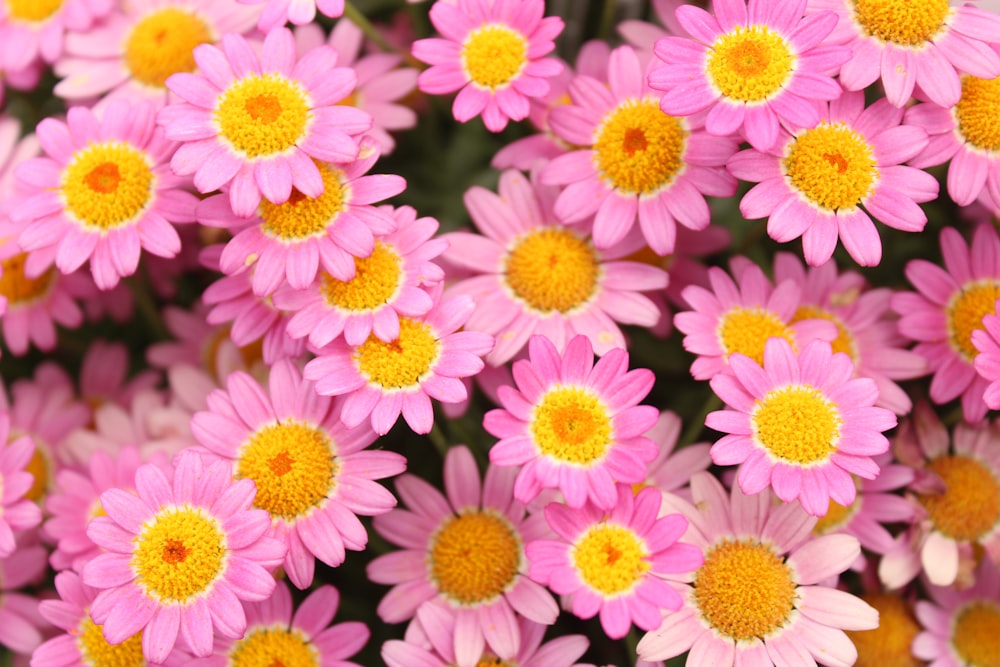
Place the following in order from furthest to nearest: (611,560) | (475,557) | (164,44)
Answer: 1. (164,44)
2. (475,557)
3. (611,560)

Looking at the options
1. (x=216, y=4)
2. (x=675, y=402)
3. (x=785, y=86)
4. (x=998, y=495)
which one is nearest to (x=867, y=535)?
(x=998, y=495)

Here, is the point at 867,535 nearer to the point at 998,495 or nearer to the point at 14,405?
the point at 998,495

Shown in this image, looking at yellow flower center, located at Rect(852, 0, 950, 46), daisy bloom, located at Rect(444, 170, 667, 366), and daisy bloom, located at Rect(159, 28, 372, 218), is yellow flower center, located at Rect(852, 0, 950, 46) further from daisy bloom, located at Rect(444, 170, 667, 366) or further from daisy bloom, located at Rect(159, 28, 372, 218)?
daisy bloom, located at Rect(159, 28, 372, 218)

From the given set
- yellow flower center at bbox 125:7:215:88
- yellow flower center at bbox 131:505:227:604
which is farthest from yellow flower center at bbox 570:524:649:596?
yellow flower center at bbox 125:7:215:88

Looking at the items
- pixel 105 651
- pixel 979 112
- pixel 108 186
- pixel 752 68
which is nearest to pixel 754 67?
pixel 752 68

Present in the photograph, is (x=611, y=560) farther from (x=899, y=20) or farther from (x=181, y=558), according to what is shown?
(x=899, y=20)
